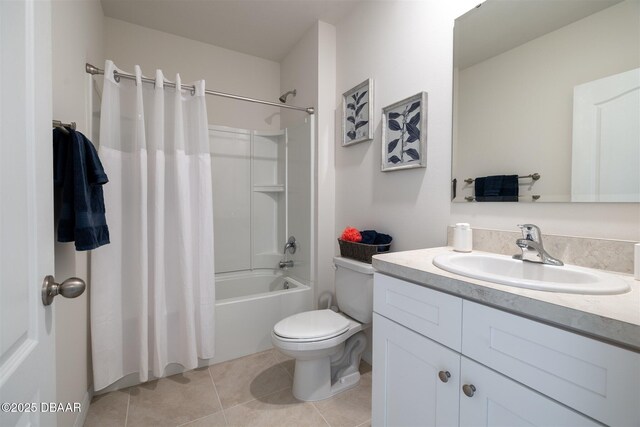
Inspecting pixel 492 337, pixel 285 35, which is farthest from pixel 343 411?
pixel 285 35

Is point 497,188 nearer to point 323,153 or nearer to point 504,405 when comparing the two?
point 504,405

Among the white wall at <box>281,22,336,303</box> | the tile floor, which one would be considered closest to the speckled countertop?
the tile floor

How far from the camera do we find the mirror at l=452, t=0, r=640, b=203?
2.98 ft

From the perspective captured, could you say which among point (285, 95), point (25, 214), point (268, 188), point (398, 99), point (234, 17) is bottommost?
point (25, 214)

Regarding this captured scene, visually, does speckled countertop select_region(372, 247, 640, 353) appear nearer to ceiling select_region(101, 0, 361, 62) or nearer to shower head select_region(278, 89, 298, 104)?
ceiling select_region(101, 0, 361, 62)

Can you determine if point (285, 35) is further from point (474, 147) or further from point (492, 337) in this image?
point (492, 337)

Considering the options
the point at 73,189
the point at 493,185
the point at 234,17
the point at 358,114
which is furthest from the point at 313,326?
the point at 234,17

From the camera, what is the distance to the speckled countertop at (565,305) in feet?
1.78

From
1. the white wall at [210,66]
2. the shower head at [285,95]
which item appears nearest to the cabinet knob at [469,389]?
the shower head at [285,95]

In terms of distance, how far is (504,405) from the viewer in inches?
28.2

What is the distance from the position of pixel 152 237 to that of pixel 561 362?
189 centimetres

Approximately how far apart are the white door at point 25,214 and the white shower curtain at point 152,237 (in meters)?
1.01

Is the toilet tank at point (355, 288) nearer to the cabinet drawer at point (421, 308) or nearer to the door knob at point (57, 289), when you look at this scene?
the cabinet drawer at point (421, 308)

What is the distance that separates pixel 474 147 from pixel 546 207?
40 cm
